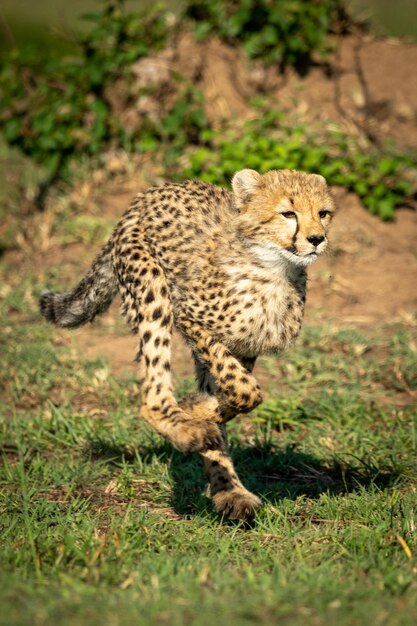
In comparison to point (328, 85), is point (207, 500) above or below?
below

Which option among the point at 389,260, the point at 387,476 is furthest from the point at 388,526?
the point at 389,260

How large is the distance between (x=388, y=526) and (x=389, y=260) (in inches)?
148

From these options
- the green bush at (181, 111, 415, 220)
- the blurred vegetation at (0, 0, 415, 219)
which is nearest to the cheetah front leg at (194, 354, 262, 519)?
the green bush at (181, 111, 415, 220)

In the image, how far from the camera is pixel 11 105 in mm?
8508

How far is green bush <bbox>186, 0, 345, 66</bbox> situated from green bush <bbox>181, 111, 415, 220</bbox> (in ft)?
2.70

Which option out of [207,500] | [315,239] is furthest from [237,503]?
[315,239]

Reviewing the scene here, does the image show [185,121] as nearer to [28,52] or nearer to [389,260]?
[28,52]

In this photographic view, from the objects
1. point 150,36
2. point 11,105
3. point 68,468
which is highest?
point 150,36

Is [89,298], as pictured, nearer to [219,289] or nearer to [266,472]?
[219,289]

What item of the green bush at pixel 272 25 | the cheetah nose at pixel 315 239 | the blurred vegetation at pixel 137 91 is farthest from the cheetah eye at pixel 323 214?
the green bush at pixel 272 25

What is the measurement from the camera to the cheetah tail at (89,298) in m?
4.70

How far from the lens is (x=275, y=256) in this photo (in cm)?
393

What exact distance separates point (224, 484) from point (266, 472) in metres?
0.60

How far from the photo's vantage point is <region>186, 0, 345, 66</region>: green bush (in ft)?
27.4
